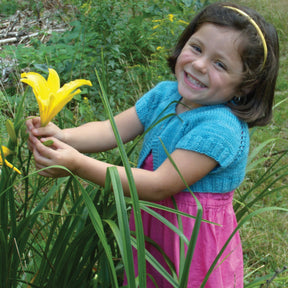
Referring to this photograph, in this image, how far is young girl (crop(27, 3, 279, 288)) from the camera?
46.9 inches

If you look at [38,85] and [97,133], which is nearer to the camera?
[38,85]

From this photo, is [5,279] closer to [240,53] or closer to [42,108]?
[42,108]

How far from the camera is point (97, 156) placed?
7.29 feet

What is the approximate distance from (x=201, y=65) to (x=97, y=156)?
110 centimetres

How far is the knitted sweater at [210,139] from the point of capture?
1193 mm

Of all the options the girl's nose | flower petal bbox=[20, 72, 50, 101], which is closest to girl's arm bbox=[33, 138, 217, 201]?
flower petal bbox=[20, 72, 50, 101]

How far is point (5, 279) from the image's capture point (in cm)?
116

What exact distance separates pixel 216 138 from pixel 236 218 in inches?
16.7

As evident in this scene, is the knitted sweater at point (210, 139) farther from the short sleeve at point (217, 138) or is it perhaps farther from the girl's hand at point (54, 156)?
the girl's hand at point (54, 156)

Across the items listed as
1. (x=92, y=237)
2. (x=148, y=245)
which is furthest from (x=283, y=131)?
(x=92, y=237)

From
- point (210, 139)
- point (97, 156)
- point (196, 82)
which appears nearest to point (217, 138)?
point (210, 139)

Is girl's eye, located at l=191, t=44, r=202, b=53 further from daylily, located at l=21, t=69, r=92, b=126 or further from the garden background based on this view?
daylily, located at l=21, t=69, r=92, b=126

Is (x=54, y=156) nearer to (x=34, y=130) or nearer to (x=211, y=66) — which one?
(x=34, y=130)

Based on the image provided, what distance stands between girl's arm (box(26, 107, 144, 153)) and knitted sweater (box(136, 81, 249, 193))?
0.23ft
